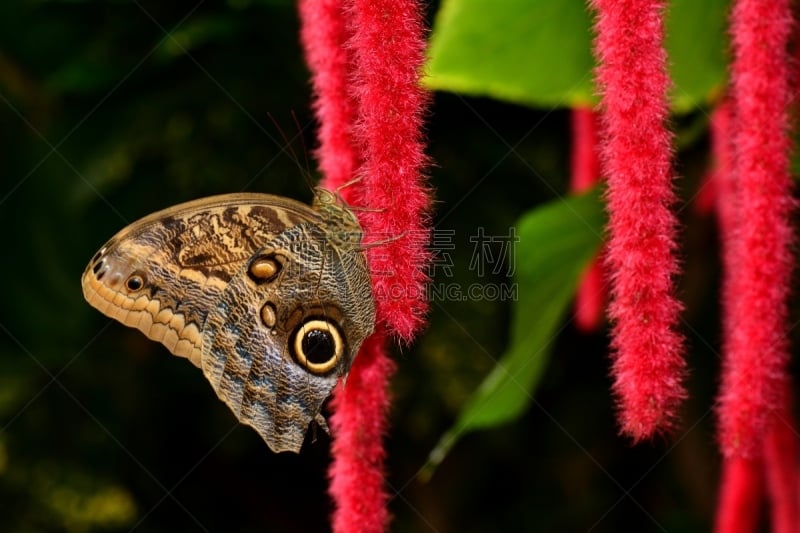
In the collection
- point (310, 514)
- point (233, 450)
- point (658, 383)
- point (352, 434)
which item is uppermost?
point (658, 383)

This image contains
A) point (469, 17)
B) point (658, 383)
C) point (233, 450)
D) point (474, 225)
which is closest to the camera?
point (658, 383)

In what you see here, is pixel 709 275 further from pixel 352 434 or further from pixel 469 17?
pixel 352 434

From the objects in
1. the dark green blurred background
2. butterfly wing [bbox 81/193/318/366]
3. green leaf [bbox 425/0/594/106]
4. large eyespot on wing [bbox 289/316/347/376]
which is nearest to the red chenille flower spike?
large eyespot on wing [bbox 289/316/347/376]

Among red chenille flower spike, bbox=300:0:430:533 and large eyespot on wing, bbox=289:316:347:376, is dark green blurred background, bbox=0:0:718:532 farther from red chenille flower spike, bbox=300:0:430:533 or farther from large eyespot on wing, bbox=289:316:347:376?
red chenille flower spike, bbox=300:0:430:533

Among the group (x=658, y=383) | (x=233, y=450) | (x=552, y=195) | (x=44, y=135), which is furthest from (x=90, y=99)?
(x=658, y=383)

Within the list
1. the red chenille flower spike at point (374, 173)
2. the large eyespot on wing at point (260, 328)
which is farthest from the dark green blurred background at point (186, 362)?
the red chenille flower spike at point (374, 173)

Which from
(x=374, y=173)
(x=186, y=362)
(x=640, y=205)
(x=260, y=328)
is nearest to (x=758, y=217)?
(x=640, y=205)
